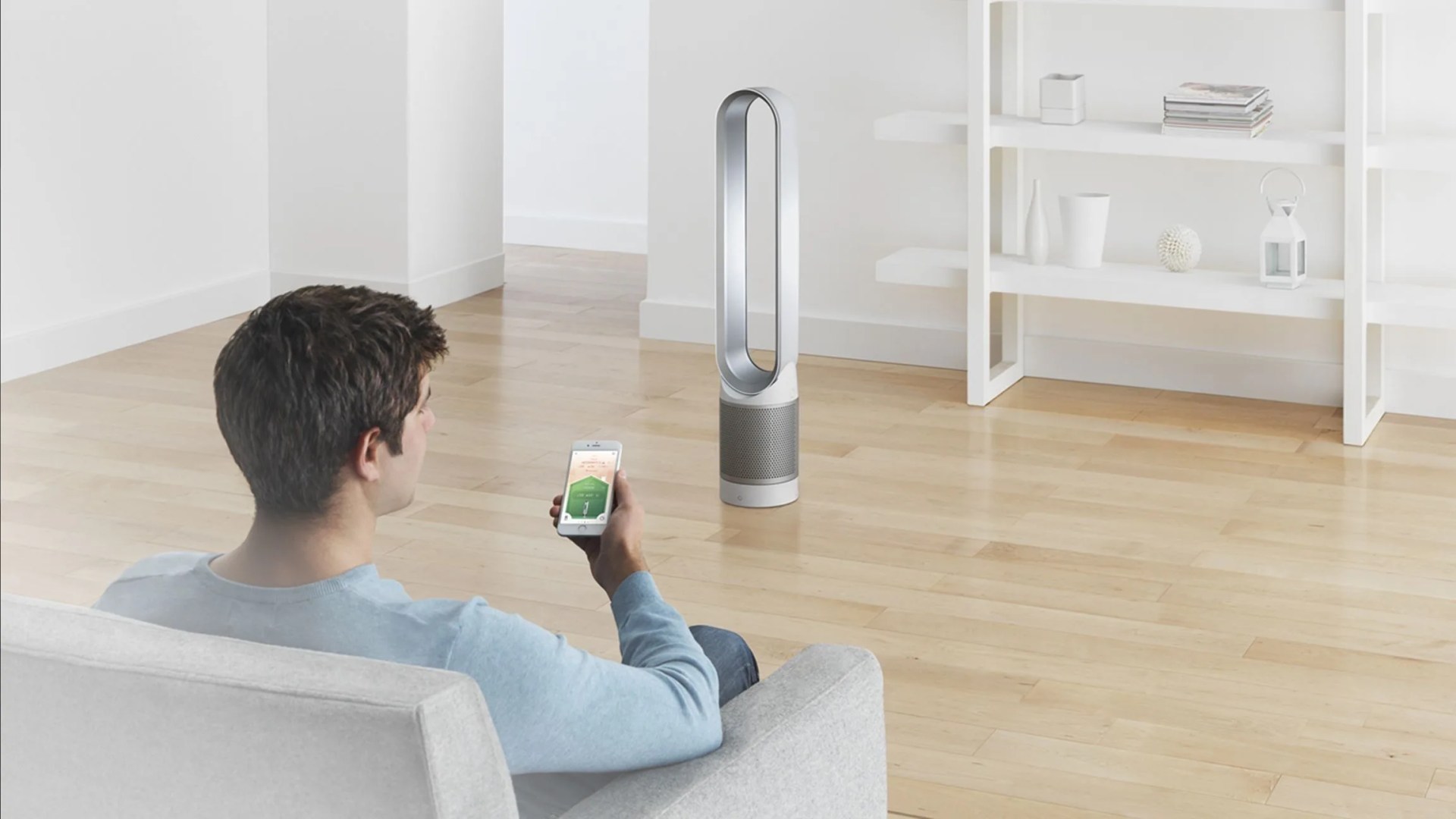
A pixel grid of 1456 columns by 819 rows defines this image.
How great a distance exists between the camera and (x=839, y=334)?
5.35 metres

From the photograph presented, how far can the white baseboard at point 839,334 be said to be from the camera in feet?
17.1

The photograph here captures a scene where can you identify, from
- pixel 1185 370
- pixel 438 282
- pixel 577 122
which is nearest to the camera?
pixel 1185 370

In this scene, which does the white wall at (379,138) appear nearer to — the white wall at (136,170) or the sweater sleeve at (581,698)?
the white wall at (136,170)

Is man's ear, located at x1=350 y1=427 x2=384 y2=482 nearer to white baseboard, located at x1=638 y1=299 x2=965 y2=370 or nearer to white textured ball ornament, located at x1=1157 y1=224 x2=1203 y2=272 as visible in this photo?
white textured ball ornament, located at x1=1157 y1=224 x2=1203 y2=272

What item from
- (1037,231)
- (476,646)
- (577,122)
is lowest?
(476,646)

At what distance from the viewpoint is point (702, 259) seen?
551 centimetres

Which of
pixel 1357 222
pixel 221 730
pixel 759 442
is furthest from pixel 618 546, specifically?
pixel 1357 222

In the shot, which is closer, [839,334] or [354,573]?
[354,573]

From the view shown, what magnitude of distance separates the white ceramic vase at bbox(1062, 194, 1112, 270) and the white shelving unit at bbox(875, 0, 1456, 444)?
44mm

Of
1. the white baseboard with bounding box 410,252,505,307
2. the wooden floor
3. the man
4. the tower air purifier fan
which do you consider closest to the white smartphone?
the man

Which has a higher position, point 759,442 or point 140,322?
point 140,322

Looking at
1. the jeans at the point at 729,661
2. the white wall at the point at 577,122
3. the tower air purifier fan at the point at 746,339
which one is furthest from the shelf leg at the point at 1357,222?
the white wall at the point at 577,122

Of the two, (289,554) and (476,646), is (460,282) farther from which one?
(476,646)

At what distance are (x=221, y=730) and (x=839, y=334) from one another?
4313mm
